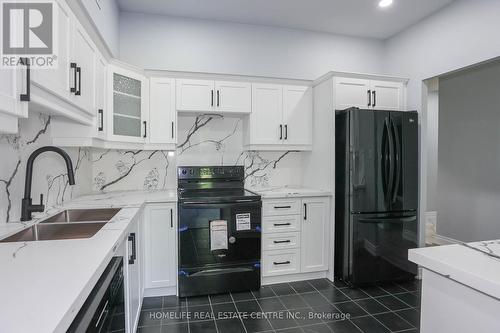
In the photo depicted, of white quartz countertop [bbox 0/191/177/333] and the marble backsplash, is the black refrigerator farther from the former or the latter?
white quartz countertop [bbox 0/191/177/333]

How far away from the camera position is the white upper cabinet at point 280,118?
10.3 feet

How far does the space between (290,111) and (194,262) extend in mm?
1876

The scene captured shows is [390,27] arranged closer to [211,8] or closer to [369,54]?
[369,54]

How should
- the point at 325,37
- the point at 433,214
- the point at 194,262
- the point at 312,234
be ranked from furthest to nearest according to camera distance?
the point at 433,214, the point at 325,37, the point at 312,234, the point at 194,262

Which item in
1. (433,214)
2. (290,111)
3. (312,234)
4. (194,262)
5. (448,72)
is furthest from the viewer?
(433,214)

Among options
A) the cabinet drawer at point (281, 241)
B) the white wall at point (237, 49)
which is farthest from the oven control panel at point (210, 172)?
the white wall at point (237, 49)

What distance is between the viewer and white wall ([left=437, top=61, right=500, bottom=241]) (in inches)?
144

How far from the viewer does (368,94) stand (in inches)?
120

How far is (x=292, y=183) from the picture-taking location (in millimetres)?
3572

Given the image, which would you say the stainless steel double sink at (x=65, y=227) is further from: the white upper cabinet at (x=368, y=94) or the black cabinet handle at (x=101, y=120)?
the white upper cabinet at (x=368, y=94)

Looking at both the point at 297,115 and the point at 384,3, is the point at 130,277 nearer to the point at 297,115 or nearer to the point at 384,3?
the point at 297,115

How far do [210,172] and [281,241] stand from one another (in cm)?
106

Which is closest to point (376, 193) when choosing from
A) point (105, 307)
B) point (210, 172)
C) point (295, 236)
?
point (295, 236)

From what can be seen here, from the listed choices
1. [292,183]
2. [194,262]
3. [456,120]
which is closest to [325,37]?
[292,183]
